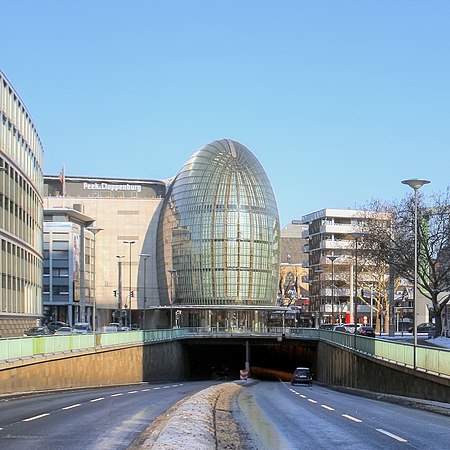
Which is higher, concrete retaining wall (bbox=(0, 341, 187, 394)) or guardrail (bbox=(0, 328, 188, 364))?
guardrail (bbox=(0, 328, 188, 364))

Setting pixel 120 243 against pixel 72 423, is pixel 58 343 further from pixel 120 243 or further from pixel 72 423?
pixel 120 243

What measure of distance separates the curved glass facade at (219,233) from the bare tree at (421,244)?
7073 cm

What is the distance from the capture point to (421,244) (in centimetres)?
7156

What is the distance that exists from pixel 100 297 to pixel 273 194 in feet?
126

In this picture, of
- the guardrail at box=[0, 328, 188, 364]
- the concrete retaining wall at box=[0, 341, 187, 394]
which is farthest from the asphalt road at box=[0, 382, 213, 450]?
the concrete retaining wall at box=[0, 341, 187, 394]

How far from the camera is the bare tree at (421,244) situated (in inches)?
2756

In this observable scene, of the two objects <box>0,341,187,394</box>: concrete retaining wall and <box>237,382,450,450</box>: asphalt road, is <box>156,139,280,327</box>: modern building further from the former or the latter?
<box>237,382,450,450</box>: asphalt road

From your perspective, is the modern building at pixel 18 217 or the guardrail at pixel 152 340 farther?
the modern building at pixel 18 217

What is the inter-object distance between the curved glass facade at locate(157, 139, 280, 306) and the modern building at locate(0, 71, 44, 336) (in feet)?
237

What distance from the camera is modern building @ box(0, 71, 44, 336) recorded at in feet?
190

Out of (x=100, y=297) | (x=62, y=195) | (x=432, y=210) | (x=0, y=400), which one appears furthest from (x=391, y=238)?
(x=62, y=195)

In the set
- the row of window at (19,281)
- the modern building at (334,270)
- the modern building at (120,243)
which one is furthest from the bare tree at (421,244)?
the modern building at (120,243)

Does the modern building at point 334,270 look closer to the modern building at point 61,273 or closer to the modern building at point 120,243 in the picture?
the modern building at point 120,243

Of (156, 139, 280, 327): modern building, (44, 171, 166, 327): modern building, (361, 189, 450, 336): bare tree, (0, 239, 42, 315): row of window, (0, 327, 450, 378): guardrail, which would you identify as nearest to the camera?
(0, 327, 450, 378): guardrail
